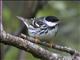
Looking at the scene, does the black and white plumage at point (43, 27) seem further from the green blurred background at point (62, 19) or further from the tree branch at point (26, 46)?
the tree branch at point (26, 46)

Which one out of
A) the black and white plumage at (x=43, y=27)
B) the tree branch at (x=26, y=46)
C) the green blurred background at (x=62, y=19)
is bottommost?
the green blurred background at (x=62, y=19)

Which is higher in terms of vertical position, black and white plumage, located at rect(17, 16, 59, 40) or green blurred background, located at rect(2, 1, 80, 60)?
black and white plumage, located at rect(17, 16, 59, 40)

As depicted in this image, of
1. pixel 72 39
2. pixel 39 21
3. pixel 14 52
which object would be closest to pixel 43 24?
pixel 39 21

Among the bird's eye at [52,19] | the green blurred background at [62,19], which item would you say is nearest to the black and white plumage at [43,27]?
the bird's eye at [52,19]

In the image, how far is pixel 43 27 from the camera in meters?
4.15

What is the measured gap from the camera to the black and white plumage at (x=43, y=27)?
396 cm

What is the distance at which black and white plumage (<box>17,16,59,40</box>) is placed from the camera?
396 cm

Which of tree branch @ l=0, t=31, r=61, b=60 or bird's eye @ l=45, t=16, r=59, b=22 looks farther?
bird's eye @ l=45, t=16, r=59, b=22

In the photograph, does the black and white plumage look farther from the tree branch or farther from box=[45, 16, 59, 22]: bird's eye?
the tree branch

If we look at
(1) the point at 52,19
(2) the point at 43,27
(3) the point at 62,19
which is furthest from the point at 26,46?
(3) the point at 62,19

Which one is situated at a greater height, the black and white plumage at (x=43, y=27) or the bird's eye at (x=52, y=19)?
the bird's eye at (x=52, y=19)

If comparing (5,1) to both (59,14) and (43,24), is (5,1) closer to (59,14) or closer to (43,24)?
(59,14)

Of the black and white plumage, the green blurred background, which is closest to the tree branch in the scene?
the black and white plumage

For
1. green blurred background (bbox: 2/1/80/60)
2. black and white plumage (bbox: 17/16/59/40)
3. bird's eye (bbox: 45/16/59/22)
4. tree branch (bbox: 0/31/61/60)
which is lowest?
green blurred background (bbox: 2/1/80/60)
